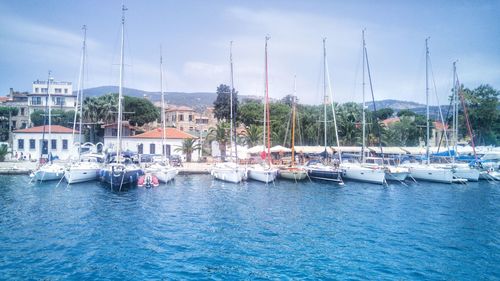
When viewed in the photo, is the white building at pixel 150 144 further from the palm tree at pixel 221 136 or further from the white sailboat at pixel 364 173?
the white sailboat at pixel 364 173

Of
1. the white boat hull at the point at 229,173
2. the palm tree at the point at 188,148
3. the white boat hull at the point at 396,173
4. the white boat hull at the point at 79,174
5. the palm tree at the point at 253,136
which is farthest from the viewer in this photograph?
the palm tree at the point at 253,136

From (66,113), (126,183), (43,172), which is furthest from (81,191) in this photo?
(66,113)

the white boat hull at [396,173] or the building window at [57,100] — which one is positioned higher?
the building window at [57,100]

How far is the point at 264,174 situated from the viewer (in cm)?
3712

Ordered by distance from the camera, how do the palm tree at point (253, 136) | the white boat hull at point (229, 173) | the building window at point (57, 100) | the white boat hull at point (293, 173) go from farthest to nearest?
the building window at point (57, 100) → the palm tree at point (253, 136) → the white boat hull at point (293, 173) → the white boat hull at point (229, 173)

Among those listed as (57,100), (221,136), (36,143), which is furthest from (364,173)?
(57,100)

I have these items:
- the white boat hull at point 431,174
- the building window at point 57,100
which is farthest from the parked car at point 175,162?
the building window at point 57,100

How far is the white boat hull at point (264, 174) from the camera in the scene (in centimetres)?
3709

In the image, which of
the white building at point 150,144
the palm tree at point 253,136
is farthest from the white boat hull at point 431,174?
the white building at point 150,144

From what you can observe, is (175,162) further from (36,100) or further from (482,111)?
(482,111)

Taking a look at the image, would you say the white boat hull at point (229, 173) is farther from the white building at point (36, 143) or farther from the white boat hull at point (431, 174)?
the white building at point (36, 143)

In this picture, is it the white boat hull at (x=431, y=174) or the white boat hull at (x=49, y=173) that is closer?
the white boat hull at (x=49, y=173)

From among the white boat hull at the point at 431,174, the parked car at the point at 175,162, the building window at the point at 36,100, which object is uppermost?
the building window at the point at 36,100

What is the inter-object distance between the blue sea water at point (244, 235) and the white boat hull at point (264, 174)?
5377mm
